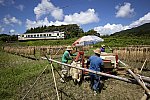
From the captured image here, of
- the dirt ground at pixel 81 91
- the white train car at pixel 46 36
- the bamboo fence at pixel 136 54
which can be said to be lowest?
the dirt ground at pixel 81 91

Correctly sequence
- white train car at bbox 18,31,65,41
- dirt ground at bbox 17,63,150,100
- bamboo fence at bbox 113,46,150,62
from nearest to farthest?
dirt ground at bbox 17,63,150,100
bamboo fence at bbox 113,46,150,62
white train car at bbox 18,31,65,41

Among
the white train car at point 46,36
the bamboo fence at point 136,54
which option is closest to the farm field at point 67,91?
the bamboo fence at point 136,54

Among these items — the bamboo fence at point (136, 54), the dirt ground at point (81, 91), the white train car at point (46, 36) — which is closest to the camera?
the dirt ground at point (81, 91)

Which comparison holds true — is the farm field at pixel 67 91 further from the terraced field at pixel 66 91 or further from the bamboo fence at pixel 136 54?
the bamboo fence at pixel 136 54

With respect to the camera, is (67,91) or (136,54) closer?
(67,91)

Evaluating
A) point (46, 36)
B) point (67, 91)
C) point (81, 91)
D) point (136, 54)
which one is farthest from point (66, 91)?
point (46, 36)

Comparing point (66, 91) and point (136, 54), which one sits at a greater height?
point (136, 54)

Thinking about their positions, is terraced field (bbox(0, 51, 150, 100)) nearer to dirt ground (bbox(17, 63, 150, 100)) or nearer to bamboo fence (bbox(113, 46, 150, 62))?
dirt ground (bbox(17, 63, 150, 100))

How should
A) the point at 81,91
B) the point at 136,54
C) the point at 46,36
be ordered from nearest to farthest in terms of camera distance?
the point at 81,91 → the point at 136,54 → the point at 46,36

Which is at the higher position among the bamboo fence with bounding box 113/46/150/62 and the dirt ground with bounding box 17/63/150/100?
the bamboo fence with bounding box 113/46/150/62

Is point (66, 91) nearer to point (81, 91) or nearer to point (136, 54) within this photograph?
point (81, 91)

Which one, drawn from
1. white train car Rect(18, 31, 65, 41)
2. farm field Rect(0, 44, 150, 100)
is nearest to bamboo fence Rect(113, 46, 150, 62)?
farm field Rect(0, 44, 150, 100)

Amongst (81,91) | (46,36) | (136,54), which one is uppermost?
(46,36)

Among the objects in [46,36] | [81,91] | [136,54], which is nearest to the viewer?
[81,91]
